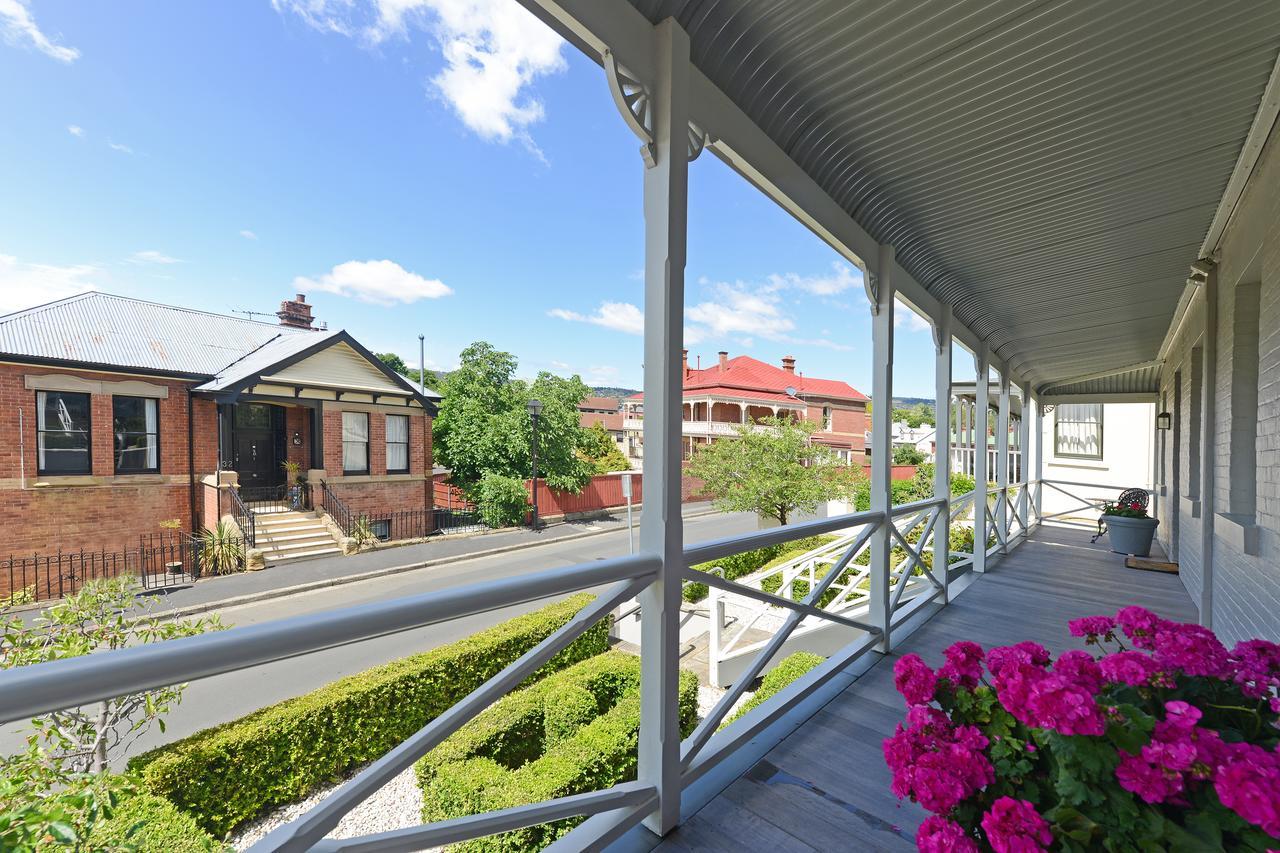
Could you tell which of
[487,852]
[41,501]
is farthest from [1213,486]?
[41,501]

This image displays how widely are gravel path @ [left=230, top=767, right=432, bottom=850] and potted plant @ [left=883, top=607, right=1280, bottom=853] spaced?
3.05 m

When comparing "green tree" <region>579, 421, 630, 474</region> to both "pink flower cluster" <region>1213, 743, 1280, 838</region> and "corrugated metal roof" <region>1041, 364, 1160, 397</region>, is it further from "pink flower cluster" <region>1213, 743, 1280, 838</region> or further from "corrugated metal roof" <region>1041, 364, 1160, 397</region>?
"pink flower cluster" <region>1213, 743, 1280, 838</region>

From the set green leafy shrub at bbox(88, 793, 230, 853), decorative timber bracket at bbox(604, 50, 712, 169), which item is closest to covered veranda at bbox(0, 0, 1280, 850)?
decorative timber bracket at bbox(604, 50, 712, 169)

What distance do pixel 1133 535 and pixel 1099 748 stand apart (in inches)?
272

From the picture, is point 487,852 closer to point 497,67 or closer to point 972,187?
point 972,187

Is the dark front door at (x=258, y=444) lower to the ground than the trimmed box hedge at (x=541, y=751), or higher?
higher

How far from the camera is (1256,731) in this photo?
0.93 metres

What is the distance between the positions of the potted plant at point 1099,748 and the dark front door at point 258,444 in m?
12.0

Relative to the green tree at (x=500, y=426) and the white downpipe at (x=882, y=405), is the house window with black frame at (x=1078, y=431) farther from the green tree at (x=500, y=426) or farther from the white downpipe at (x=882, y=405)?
the green tree at (x=500, y=426)

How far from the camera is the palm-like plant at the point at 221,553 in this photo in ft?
27.0

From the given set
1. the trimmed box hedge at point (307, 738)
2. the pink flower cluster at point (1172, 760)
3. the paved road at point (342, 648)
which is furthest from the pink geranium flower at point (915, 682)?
the paved road at point (342, 648)

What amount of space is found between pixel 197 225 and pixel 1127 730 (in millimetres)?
24491

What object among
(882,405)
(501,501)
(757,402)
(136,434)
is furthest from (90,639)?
(757,402)

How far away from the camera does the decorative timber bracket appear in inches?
54.6
